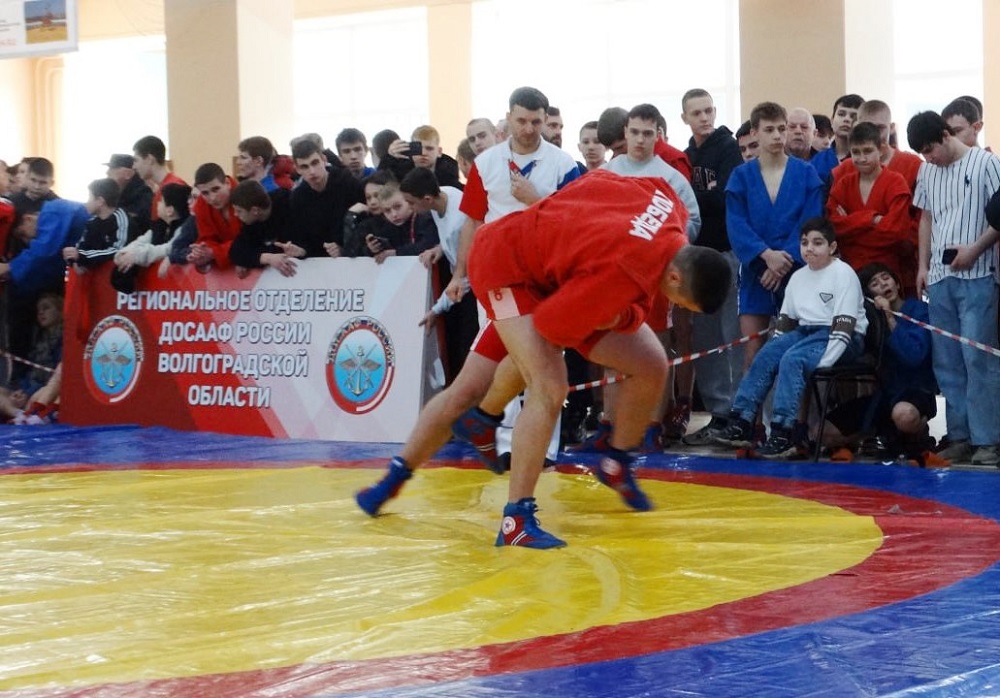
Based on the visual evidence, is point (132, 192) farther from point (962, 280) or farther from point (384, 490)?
point (962, 280)

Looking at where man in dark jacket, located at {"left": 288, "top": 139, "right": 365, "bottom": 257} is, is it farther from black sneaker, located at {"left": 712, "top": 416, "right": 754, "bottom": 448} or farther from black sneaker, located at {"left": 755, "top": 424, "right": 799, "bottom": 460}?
black sneaker, located at {"left": 755, "top": 424, "right": 799, "bottom": 460}

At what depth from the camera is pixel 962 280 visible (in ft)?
20.1

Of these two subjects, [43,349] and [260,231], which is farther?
[43,349]

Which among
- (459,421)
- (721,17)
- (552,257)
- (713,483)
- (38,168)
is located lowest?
(713,483)

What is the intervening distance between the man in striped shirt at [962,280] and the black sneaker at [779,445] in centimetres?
71

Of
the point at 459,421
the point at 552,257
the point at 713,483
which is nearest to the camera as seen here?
the point at 552,257

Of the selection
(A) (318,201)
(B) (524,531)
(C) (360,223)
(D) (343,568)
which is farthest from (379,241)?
(D) (343,568)

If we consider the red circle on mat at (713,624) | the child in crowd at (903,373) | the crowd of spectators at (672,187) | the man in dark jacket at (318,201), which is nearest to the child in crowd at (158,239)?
the crowd of spectators at (672,187)

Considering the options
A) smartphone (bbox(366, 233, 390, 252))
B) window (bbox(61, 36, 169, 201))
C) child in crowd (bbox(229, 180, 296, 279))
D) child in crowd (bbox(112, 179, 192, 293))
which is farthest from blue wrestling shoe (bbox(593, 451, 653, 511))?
window (bbox(61, 36, 169, 201))

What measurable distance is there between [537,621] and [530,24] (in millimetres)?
16095

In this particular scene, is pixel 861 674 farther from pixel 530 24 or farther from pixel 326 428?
pixel 530 24

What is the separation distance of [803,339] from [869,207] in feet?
2.65

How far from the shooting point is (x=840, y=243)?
22.1 ft

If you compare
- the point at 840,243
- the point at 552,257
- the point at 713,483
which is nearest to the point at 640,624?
the point at 552,257
